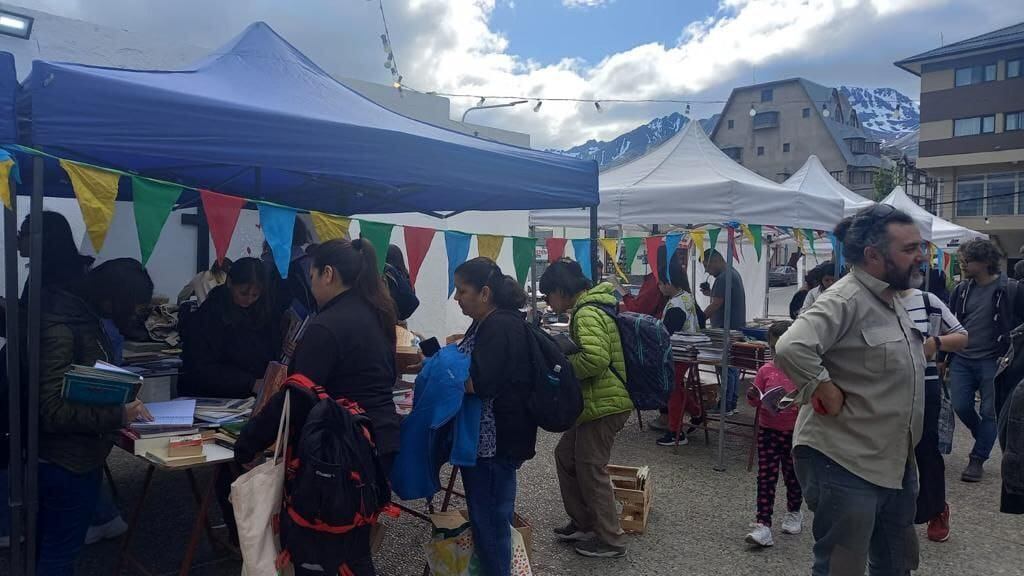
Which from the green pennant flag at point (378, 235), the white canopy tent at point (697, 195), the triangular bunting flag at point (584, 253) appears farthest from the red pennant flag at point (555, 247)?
the green pennant flag at point (378, 235)

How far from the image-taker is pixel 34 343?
2.48 meters

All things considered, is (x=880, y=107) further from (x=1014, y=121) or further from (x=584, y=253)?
(x=584, y=253)

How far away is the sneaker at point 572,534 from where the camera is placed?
4023mm

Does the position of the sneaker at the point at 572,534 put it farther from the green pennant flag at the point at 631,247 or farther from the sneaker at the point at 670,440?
the green pennant flag at the point at 631,247

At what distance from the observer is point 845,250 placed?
8.26ft

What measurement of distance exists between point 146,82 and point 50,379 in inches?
50.5

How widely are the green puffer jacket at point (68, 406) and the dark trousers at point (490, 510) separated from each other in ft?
4.75

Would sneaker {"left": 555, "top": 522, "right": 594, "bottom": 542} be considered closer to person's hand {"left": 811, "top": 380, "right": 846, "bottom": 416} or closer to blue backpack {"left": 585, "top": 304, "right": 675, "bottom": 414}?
blue backpack {"left": 585, "top": 304, "right": 675, "bottom": 414}

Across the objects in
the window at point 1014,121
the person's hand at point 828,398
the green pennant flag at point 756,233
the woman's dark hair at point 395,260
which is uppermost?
the window at point 1014,121

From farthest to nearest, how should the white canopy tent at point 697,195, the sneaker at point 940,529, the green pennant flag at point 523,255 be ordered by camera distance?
the white canopy tent at point 697,195
the green pennant flag at point 523,255
the sneaker at point 940,529

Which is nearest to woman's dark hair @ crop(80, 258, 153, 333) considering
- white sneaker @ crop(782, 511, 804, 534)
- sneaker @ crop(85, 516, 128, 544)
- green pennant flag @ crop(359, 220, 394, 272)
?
green pennant flag @ crop(359, 220, 394, 272)

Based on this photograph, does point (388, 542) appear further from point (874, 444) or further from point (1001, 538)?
point (1001, 538)

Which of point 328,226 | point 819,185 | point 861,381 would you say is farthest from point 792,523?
point 819,185

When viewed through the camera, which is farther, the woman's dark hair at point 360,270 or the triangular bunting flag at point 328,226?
Answer: the triangular bunting flag at point 328,226
